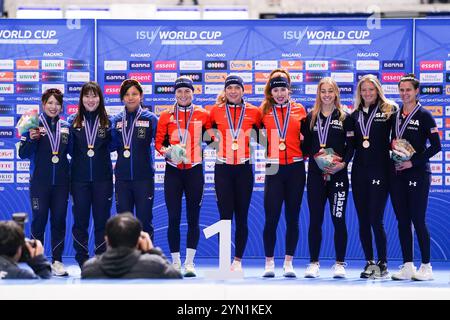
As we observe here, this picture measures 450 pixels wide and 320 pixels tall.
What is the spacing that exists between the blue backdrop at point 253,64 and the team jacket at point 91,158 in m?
1.32

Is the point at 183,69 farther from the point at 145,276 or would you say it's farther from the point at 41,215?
the point at 145,276

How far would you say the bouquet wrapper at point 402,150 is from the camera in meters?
7.05

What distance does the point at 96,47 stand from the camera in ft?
28.8

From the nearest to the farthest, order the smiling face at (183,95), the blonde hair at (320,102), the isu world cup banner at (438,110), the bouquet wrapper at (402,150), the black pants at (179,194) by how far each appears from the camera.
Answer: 1. the bouquet wrapper at (402,150)
2. the blonde hair at (320,102)
3. the black pants at (179,194)
4. the smiling face at (183,95)
5. the isu world cup banner at (438,110)

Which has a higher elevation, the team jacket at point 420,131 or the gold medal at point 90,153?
the team jacket at point 420,131

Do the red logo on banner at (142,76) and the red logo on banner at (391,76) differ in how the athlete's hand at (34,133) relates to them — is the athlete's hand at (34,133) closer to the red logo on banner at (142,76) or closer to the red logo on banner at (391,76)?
the red logo on banner at (142,76)

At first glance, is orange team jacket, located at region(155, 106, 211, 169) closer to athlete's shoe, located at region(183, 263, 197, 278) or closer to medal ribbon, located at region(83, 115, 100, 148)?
medal ribbon, located at region(83, 115, 100, 148)

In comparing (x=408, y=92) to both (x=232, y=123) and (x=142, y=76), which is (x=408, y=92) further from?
(x=142, y=76)

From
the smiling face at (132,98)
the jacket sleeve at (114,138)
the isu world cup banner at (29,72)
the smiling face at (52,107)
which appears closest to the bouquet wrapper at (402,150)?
the smiling face at (132,98)

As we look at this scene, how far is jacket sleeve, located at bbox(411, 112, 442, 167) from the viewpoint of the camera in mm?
7082

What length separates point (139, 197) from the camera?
7461 mm

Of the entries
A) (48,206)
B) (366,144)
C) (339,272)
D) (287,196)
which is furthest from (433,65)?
(48,206)
